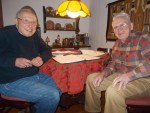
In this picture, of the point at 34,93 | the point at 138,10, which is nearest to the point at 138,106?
the point at 34,93

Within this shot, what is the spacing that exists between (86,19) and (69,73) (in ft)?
9.78

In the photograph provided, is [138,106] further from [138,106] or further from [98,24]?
[98,24]

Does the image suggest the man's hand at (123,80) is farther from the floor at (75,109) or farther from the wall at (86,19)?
the wall at (86,19)

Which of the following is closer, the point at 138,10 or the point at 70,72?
the point at 70,72

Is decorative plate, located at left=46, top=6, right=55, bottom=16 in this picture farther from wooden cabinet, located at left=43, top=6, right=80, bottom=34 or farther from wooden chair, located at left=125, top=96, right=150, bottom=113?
wooden chair, located at left=125, top=96, right=150, bottom=113

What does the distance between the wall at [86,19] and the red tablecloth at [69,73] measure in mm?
1795

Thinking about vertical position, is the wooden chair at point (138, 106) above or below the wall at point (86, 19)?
below

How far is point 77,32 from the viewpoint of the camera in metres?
4.00

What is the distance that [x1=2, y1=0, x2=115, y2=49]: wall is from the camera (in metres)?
3.42

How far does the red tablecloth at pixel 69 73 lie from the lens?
139cm

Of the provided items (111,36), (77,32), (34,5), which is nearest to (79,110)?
(111,36)

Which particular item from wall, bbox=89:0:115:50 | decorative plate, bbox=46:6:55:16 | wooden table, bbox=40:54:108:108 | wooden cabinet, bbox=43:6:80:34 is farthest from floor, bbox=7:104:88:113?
decorative plate, bbox=46:6:55:16

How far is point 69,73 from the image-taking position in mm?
1408

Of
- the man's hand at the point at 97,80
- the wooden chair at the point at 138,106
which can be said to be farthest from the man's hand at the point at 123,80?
the man's hand at the point at 97,80
